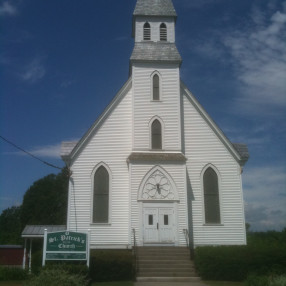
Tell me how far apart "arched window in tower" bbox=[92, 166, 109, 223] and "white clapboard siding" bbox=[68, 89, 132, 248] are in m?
0.29

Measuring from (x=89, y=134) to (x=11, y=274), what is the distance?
8.80m

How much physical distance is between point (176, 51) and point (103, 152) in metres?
8.33

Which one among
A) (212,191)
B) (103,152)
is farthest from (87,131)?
(212,191)

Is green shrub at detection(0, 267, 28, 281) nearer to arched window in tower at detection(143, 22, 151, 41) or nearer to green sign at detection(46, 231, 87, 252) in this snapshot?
green sign at detection(46, 231, 87, 252)

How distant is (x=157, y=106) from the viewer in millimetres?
22516

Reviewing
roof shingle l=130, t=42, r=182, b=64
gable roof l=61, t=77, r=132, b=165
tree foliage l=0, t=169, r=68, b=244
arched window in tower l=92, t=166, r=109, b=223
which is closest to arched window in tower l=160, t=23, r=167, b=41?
roof shingle l=130, t=42, r=182, b=64

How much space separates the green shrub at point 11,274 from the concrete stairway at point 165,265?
5.91 meters

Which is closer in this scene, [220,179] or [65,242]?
[65,242]

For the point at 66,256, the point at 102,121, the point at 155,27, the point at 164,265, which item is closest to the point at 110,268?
the point at 66,256

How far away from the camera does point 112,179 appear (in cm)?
2138

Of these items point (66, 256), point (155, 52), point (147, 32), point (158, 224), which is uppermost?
point (147, 32)

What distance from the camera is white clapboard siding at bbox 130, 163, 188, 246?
19.7 m

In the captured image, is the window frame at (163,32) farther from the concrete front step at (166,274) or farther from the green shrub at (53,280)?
the green shrub at (53,280)

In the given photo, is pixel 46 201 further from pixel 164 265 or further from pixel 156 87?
pixel 164 265
